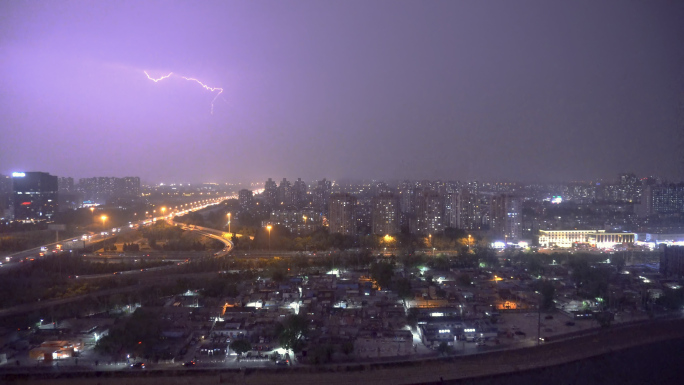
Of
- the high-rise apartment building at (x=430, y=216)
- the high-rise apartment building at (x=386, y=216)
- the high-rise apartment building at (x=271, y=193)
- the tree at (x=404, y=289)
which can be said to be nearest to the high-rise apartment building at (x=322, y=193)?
the high-rise apartment building at (x=271, y=193)

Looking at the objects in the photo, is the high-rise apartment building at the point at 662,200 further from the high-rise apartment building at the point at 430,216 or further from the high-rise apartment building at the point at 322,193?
the high-rise apartment building at the point at 322,193

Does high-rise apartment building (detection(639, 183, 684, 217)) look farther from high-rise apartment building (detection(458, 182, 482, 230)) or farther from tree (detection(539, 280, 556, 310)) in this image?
tree (detection(539, 280, 556, 310))

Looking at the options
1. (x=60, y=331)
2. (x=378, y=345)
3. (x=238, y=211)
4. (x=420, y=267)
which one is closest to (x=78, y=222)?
(x=238, y=211)

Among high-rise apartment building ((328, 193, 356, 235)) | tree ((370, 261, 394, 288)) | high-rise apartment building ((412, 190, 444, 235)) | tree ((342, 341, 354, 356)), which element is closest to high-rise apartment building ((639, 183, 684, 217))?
high-rise apartment building ((412, 190, 444, 235))

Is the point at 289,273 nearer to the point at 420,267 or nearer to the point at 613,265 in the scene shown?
the point at 420,267

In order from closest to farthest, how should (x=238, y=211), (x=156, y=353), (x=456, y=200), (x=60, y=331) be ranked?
(x=156, y=353) → (x=60, y=331) → (x=456, y=200) → (x=238, y=211)

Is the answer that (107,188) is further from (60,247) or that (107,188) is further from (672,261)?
(672,261)
